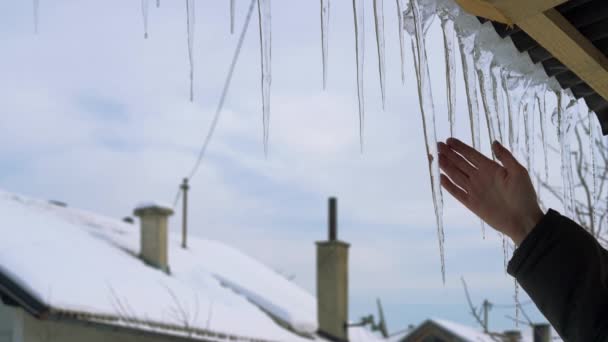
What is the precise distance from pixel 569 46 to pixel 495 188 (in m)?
0.54

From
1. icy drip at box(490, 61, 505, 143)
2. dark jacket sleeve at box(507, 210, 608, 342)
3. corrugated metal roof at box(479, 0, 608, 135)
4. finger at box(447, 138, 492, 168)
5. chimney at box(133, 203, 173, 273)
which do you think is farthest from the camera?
chimney at box(133, 203, 173, 273)

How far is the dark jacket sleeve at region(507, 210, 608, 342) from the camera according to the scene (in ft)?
4.77

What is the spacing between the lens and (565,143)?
286 centimetres

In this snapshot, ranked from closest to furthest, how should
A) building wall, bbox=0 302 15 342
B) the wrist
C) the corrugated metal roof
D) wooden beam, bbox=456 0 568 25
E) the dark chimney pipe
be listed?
the wrist
wooden beam, bbox=456 0 568 25
the corrugated metal roof
building wall, bbox=0 302 15 342
the dark chimney pipe

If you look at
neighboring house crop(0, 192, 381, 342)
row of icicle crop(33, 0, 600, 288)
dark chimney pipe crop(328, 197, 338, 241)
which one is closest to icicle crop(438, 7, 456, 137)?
row of icicle crop(33, 0, 600, 288)

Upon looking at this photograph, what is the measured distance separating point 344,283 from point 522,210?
532 inches

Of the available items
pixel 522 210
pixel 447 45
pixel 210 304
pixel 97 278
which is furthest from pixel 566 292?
pixel 210 304

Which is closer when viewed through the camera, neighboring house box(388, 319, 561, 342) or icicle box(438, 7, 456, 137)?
icicle box(438, 7, 456, 137)

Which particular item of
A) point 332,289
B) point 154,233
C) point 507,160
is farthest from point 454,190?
point 332,289

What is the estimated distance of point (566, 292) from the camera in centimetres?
148

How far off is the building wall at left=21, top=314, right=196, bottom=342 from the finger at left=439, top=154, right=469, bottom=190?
7908 mm

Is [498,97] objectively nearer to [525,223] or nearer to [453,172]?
[453,172]

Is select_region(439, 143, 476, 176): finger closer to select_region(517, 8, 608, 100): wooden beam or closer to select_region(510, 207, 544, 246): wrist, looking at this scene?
select_region(510, 207, 544, 246): wrist

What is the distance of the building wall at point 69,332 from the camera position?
30.1 feet
